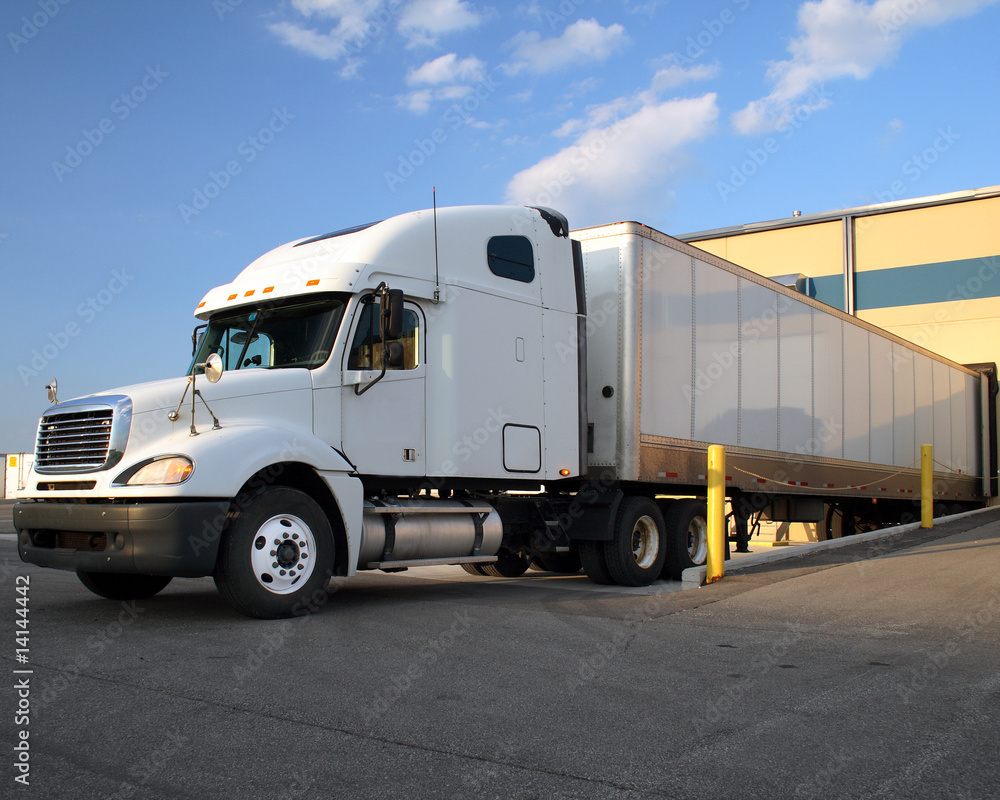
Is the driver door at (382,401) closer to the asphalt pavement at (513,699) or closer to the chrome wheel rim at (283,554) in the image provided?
the chrome wheel rim at (283,554)

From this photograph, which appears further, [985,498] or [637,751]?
[985,498]

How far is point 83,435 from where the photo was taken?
6.69m

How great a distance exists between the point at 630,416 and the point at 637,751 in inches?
247

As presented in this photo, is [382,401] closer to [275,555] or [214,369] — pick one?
[214,369]

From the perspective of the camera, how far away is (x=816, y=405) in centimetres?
1355

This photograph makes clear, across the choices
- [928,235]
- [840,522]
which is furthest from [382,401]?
[928,235]

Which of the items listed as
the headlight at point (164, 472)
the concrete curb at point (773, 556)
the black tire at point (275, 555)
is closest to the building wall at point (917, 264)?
the concrete curb at point (773, 556)

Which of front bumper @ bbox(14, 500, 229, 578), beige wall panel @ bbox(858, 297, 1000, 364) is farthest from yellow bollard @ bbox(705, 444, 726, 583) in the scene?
beige wall panel @ bbox(858, 297, 1000, 364)

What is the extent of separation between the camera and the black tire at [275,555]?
6.36 metres

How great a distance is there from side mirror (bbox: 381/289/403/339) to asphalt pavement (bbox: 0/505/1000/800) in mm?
2267

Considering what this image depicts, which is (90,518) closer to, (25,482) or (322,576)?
(25,482)

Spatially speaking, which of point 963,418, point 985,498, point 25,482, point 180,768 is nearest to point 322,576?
point 25,482

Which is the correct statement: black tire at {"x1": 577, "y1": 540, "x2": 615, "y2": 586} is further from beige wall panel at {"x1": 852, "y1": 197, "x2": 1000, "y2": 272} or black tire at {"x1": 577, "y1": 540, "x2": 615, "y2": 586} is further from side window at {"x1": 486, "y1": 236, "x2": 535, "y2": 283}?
beige wall panel at {"x1": 852, "y1": 197, "x2": 1000, "y2": 272}

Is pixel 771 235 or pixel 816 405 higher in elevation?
pixel 771 235
